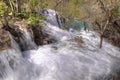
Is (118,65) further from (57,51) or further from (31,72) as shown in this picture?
(31,72)

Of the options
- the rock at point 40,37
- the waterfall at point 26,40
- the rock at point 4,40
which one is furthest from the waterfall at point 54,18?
the rock at point 4,40

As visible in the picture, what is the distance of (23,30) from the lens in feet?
34.8

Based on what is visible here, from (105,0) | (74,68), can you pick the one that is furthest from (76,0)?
(74,68)

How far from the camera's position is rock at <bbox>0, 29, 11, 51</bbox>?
8.66 m

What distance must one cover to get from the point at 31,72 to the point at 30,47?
2204 mm

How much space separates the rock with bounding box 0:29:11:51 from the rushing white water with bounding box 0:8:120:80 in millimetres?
196

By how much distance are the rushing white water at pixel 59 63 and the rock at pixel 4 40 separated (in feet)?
A: 0.64

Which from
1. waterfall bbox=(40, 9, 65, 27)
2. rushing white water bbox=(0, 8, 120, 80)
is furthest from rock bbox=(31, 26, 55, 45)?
waterfall bbox=(40, 9, 65, 27)

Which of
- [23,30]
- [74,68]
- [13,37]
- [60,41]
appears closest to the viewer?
[74,68]

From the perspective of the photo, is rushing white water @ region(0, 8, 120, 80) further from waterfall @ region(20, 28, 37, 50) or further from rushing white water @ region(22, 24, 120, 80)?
waterfall @ region(20, 28, 37, 50)

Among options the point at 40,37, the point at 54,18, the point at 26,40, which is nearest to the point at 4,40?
the point at 26,40

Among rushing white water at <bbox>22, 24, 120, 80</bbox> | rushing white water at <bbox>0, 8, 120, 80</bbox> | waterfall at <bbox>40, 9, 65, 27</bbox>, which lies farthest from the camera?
waterfall at <bbox>40, 9, 65, 27</bbox>

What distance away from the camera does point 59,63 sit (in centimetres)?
917

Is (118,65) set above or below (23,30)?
below
